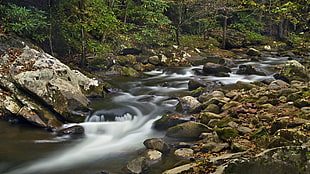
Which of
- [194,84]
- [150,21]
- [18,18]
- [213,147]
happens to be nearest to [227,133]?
[213,147]

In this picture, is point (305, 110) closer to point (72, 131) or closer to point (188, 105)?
point (188, 105)

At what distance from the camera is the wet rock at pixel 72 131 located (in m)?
7.04

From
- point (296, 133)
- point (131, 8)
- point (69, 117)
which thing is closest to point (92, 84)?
point (69, 117)

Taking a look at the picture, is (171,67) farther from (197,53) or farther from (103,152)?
(103,152)

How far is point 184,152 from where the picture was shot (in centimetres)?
556

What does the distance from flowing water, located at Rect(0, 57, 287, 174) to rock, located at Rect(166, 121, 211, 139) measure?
0.64 m

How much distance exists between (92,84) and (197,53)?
530 inches

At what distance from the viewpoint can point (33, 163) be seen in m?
5.57

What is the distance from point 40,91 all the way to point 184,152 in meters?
5.10

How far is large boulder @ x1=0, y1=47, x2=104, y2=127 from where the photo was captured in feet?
24.3

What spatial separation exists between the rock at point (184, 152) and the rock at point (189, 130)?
783 mm

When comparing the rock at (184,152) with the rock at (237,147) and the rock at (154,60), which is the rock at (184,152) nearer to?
the rock at (237,147)

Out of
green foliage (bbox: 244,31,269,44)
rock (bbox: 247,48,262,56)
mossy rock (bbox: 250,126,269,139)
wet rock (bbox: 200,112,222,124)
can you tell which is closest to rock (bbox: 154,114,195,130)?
wet rock (bbox: 200,112,222,124)

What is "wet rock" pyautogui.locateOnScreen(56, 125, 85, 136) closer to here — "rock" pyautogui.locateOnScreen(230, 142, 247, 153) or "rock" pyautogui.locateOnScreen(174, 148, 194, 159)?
"rock" pyautogui.locateOnScreen(174, 148, 194, 159)
